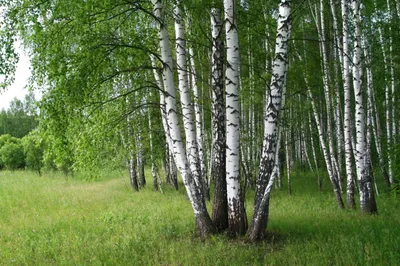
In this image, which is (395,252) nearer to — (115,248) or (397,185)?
(397,185)

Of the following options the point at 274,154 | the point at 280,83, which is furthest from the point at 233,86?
the point at 274,154

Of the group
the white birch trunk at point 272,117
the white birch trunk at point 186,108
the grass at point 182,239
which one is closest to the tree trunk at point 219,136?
the white birch trunk at point 186,108

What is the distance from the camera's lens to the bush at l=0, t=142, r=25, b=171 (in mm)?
34875

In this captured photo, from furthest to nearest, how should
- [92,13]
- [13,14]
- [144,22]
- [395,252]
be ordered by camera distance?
1. [144,22]
2. [92,13]
3. [13,14]
4. [395,252]

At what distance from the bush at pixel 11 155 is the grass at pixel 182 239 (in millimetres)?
25003

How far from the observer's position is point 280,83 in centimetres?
610

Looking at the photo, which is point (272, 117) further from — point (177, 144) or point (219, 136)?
point (177, 144)

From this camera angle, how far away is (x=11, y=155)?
3522 cm

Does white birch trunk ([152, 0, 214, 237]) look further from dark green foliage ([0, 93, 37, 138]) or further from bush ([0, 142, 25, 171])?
dark green foliage ([0, 93, 37, 138])

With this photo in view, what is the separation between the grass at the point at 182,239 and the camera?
18.1 ft

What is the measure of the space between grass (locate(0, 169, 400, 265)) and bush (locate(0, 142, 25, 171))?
25.0 metres

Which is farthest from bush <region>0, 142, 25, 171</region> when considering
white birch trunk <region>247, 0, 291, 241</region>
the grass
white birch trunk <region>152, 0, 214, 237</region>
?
white birch trunk <region>247, 0, 291, 241</region>

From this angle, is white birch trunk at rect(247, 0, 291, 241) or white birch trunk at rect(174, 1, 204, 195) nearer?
white birch trunk at rect(247, 0, 291, 241)

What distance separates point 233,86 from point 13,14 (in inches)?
150
